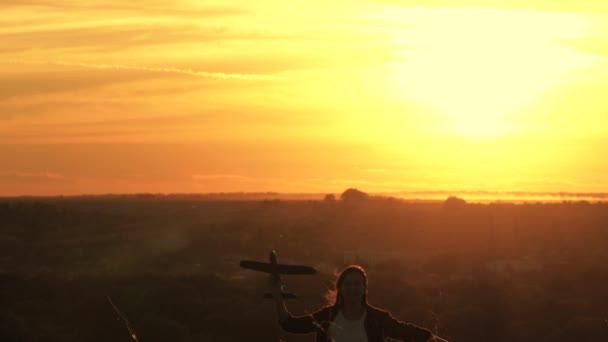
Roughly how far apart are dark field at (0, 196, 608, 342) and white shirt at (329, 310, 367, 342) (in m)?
0.94

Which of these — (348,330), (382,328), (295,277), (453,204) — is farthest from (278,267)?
(453,204)

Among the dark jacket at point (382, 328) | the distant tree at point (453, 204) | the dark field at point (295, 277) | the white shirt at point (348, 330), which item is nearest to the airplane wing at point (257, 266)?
the dark jacket at point (382, 328)

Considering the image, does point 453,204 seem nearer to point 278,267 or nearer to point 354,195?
point 354,195

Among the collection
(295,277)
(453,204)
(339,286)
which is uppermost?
(453,204)

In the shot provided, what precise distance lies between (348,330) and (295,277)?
4073 cm

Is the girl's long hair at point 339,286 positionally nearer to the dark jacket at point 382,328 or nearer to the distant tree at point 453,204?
the dark jacket at point 382,328

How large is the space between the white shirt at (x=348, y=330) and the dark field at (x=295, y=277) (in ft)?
3.09

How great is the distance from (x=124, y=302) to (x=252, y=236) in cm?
4876

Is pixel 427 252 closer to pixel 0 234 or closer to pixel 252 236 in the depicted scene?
pixel 252 236

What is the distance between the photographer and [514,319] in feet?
124

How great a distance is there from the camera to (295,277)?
4947cm

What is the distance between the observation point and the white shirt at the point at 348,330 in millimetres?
8797

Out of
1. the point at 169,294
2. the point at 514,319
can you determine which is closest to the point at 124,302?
the point at 169,294

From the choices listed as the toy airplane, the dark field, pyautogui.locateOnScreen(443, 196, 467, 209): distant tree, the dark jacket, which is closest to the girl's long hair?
the dark jacket
